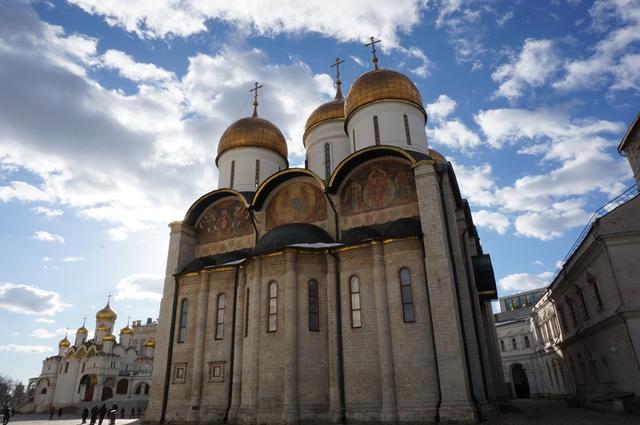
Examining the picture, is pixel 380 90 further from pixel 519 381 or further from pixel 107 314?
pixel 107 314

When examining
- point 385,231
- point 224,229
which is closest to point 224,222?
point 224,229

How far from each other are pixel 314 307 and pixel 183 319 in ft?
17.4

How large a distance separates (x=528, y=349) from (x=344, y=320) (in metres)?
22.6

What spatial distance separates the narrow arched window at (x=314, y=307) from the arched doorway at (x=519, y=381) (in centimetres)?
2336

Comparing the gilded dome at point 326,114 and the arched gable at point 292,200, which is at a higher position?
the gilded dome at point 326,114

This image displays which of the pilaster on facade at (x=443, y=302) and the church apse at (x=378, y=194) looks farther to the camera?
the church apse at (x=378, y=194)

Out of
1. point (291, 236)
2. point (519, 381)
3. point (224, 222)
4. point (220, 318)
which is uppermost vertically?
Answer: point (224, 222)

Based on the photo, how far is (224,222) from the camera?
1667cm

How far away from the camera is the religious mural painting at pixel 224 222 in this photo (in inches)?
639

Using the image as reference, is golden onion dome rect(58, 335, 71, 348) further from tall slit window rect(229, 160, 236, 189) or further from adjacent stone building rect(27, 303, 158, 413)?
tall slit window rect(229, 160, 236, 189)

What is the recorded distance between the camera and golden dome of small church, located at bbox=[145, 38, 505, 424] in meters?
11.3

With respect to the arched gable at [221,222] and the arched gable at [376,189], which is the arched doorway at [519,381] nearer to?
the arched gable at [376,189]

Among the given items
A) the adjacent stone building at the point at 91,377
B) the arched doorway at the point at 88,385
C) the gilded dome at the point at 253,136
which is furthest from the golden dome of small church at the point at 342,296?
the arched doorway at the point at 88,385

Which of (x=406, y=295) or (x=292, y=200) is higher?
(x=292, y=200)
